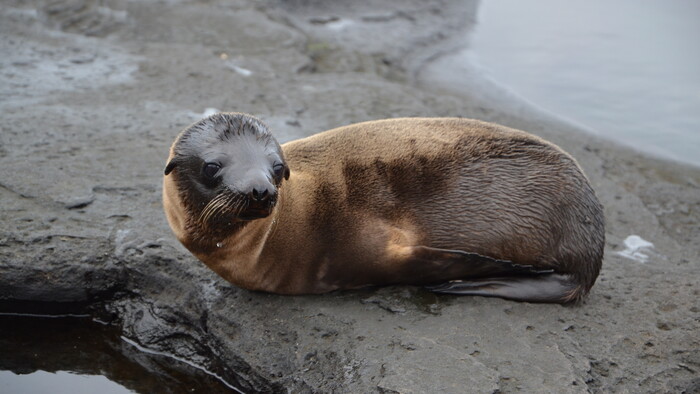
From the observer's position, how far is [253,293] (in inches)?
171

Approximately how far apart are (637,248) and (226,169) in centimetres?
311

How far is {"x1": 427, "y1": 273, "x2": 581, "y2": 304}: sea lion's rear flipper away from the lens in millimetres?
4367

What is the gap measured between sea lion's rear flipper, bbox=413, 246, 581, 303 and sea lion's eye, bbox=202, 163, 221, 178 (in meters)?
1.20

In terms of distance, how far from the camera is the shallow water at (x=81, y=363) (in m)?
4.09

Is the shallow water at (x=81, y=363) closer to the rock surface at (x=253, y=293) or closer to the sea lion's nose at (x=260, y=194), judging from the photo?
the rock surface at (x=253, y=293)

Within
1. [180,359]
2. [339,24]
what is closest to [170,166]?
[180,359]

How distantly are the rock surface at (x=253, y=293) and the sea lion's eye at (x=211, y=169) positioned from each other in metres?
0.80

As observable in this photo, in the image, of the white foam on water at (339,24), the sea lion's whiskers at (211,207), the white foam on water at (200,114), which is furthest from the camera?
the white foam on water at (339,24)

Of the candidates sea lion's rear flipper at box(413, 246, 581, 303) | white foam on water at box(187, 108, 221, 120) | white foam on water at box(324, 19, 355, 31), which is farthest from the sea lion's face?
white foam on water at box(324, 19, 355, 31)

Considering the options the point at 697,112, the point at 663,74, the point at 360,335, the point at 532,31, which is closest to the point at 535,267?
the point at 360,335

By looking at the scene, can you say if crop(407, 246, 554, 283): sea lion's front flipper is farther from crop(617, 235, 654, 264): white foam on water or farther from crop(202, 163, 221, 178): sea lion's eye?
crop(202, 163, 221, 178): sea lion's eye

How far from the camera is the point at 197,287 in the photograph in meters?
4.39

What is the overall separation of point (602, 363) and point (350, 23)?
7.57 meters

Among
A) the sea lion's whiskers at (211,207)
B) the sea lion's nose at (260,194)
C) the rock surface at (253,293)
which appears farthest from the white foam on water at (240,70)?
the sea lion's nose at (260,194)
